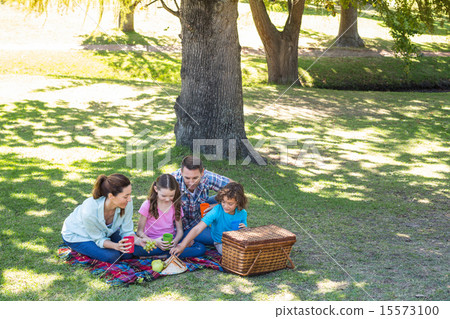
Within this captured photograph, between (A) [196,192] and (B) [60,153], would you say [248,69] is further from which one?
(A) [196,192]

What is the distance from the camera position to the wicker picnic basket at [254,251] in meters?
4.77

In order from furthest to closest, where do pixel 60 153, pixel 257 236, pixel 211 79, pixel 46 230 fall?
pixel 60 153, pixel 211 79, pixel 46 230, pixel 257 236

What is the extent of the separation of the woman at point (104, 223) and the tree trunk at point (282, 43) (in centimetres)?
1196

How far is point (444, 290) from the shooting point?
462 cm

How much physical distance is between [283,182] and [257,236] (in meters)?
3.59

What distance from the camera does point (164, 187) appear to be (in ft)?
17.1

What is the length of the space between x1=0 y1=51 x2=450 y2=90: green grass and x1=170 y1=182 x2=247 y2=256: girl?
10779mm

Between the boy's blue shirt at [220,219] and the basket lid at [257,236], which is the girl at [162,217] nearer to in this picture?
the boy's blue shirt at [220,219]

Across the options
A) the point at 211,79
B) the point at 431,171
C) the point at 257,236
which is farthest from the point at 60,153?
the point at 431,171

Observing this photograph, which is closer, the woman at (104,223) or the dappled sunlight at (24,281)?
the dappled sunlight at (24,281)

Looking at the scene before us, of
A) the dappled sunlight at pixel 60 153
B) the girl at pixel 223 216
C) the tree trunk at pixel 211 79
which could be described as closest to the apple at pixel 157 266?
the girl at pixel 223 216

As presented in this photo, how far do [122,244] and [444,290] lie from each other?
2917 mm

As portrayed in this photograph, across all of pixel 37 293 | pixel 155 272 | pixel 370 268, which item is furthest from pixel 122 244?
pixel 370 268

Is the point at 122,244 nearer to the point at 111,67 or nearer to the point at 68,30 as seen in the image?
the point at 111,67
